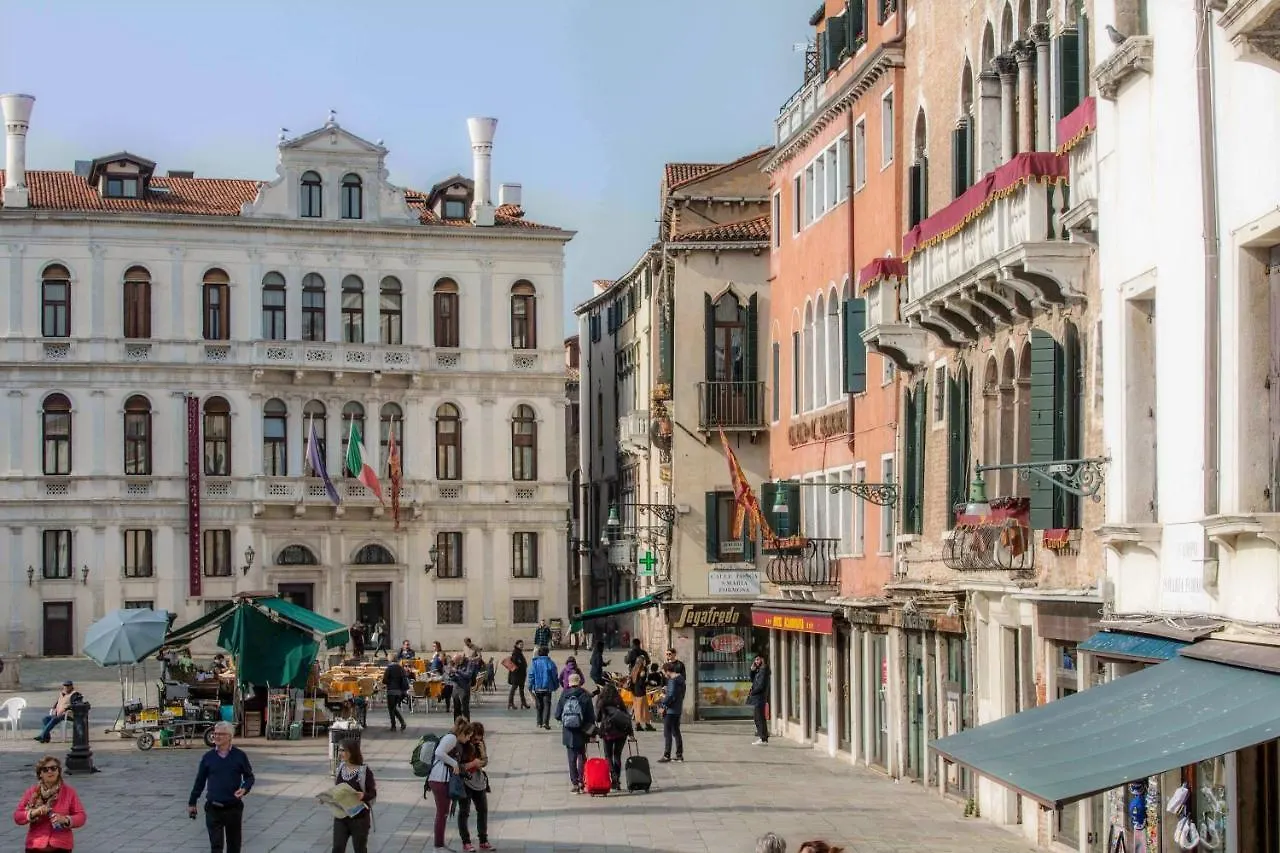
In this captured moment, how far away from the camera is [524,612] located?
66.1 metres

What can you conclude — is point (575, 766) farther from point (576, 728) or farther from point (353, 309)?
point (353, 309)

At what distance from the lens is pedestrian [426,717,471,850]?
22000 millimetres

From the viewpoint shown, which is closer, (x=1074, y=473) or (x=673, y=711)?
(x=1074, y=473)

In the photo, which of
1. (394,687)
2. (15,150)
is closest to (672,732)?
(394,687)

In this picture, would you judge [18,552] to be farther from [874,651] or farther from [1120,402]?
[1120,402]

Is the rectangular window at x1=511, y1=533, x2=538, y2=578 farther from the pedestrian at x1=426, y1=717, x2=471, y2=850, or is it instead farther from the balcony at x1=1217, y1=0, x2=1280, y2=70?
the balcony at x1=1217, y1=0, x2=1280, y2=70

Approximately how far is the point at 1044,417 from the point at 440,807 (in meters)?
7.13

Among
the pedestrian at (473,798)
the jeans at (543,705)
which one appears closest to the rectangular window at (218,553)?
the jeans at (543,705)

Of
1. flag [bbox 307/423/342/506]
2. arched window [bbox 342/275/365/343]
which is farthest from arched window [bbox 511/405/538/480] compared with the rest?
flag [bbox 307/423/342/506]

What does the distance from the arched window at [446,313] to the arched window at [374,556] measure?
6410mm

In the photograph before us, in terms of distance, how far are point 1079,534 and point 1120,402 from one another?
289 cm

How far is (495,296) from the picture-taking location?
218ft

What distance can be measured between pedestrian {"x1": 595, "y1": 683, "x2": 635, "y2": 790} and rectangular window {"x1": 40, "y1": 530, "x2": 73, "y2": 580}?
37.2 m

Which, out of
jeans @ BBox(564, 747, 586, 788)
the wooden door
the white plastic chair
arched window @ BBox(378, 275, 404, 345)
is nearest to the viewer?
jeans @ BBox(564, 747, 586, 788)
